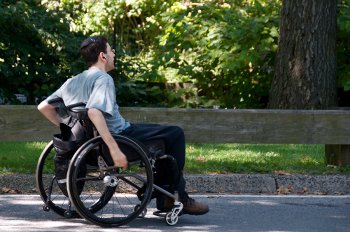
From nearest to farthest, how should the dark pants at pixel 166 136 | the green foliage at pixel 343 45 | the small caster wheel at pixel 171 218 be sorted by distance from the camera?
the dark pants at pixel 166 136 → the small caster wheel at pixel 171 218 → the green foliage at pixel 343 45

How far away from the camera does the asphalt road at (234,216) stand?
7098 millimetres

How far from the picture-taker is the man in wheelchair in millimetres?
6758

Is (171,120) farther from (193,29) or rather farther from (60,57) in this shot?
(193,29)

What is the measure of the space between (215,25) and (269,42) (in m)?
0.87

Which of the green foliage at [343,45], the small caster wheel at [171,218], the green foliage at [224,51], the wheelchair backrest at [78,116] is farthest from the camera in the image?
the green foliage at [224,51]

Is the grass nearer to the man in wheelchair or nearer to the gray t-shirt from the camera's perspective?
the man in wheelchair

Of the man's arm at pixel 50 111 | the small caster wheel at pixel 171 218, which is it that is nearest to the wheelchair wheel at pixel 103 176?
the small caster wheel at pixel 171 218

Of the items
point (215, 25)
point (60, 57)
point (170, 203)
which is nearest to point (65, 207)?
point (170, 203)

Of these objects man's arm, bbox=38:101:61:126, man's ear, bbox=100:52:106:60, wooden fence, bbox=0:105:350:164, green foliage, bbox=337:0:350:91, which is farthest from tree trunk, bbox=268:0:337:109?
man's arm, bbox=38:101:61:126

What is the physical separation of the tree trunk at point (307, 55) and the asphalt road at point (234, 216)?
14.8ft

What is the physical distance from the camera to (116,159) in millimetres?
6719

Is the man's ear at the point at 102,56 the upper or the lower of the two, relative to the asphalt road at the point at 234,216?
upper

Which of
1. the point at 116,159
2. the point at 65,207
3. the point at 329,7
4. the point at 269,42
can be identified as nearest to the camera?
the point at 116,159

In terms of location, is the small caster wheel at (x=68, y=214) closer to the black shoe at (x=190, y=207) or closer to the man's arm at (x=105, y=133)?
the man's arm at (x=105, y=133)
